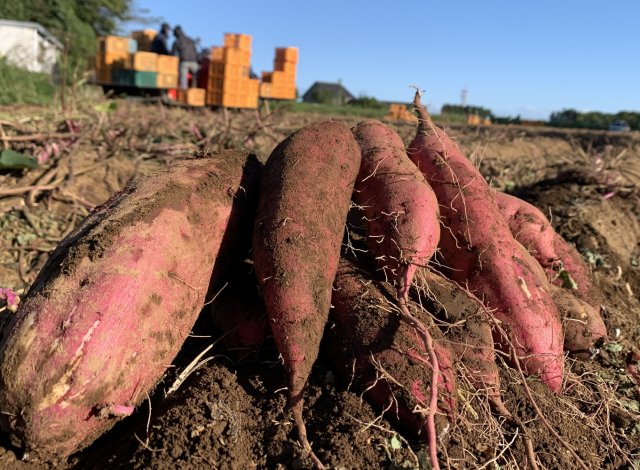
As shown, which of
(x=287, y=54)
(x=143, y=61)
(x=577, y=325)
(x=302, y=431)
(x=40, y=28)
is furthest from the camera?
(x=40, y=28)

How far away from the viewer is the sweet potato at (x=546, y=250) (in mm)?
2762

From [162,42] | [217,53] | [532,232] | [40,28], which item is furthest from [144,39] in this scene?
[532,232]

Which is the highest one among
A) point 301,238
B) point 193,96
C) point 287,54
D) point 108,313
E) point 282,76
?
point 287,54

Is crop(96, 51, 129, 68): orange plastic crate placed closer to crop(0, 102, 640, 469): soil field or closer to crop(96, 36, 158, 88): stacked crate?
crop(96, 36, 158, 88): stacked crate

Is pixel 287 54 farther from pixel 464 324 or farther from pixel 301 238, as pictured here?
pixel 464 324

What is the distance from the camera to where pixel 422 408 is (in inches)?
65.2

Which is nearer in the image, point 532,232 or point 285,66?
point 532,232

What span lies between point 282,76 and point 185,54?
364cm

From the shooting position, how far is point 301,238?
198 centimetres

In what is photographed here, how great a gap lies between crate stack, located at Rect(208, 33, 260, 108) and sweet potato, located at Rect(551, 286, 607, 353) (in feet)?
44.7

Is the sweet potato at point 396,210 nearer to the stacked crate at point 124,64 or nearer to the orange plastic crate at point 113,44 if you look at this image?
the stacked crate at point 124,64

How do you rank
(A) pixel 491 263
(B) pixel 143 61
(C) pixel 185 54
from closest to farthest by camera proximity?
(A) pixel 491 263 → (B) pixel 143 61 → (C) pixel 185 54

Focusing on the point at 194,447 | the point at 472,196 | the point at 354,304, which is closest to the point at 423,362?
the point at 354,304

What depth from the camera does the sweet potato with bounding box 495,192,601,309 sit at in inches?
109
